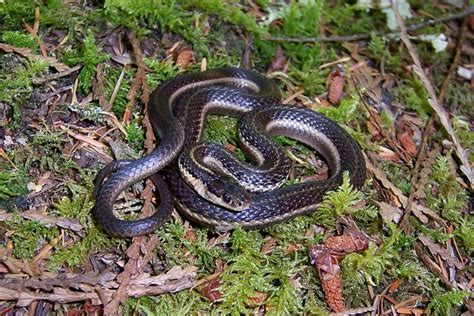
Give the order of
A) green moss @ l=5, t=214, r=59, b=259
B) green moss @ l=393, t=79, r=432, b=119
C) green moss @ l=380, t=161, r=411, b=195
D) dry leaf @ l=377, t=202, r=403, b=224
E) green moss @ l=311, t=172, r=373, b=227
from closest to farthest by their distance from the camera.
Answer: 1. green moss @ l=5, t=214, r=59, b=259
2. green moss @ l=311, t=172, r=373, b=227
3. dry leaf @ l=377, t=202, r=403, b=224
4. green moss @ l=380, t=161, r=411, b=195
5. green moss @ l=393, t=79, r=432, b=119

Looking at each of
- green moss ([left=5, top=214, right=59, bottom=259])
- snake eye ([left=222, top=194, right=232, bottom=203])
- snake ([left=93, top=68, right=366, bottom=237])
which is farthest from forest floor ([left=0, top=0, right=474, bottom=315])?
snake eye ([left=222, top=194, right=232, bottom=203])

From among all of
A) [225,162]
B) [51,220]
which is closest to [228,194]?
[225,162]

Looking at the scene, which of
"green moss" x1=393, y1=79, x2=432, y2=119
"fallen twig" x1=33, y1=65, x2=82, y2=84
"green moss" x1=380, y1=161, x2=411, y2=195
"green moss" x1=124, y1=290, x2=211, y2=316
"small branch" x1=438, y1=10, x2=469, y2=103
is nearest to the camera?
"green moss" x1=124, y1=290, x2=211, y2=316

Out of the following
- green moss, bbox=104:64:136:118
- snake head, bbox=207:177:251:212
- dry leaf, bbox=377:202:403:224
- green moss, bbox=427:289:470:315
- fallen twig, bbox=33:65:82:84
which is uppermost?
fallen twig, bbox=33:65:82:84

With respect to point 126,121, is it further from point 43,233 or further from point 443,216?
point 443,216

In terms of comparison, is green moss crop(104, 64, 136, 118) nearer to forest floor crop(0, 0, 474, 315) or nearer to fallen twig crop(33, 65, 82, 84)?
forest floor crop(0, 0, 474, 315)

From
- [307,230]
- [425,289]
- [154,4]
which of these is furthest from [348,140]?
[154,4]

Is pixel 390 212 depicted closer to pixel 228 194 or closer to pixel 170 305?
pixel 228 194

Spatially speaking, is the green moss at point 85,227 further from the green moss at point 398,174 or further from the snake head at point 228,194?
the green moss at point 398,174
